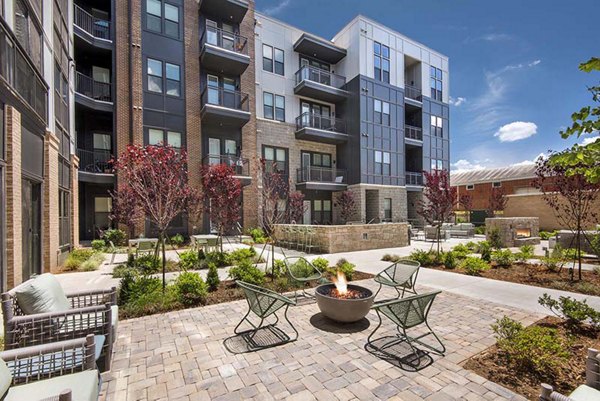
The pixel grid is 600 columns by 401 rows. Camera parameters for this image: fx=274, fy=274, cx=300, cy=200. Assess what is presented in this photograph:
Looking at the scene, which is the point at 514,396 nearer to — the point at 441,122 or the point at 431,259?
the point at 431,259

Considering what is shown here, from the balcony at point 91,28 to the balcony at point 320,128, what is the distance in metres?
12.7

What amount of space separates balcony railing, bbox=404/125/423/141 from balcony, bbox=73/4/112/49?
2283 cm

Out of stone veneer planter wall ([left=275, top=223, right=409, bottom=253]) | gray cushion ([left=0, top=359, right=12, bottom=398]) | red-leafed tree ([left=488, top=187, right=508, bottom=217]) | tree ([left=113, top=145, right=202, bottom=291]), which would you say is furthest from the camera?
red-leafed tree ([left=488, top=187, right=508, bottom=217])

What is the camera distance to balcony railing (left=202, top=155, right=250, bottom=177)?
1698cm

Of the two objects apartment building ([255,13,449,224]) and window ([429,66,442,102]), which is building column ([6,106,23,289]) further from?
window ([429,66,442,102])

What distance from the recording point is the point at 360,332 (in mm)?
4465

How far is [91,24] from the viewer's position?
15586 mm

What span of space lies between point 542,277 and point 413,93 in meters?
22.0

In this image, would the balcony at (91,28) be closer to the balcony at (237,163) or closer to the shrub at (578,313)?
the balcony at (237,163)

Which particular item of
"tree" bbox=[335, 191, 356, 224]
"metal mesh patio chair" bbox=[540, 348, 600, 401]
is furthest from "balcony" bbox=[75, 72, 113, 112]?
"metal mesh patio chair" bbox=[540, 348, 600, 401]

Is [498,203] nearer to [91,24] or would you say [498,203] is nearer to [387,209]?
[387,209]

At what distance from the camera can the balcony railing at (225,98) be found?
1673cm

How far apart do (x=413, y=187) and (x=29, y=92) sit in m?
24.6

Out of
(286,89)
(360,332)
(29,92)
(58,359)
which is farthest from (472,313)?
(286,89)
